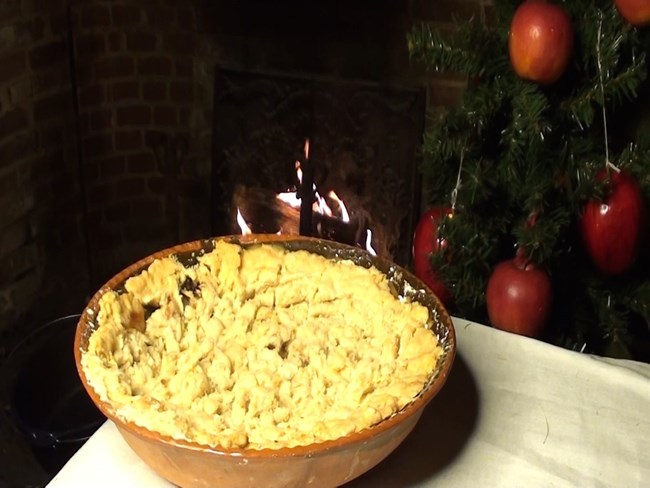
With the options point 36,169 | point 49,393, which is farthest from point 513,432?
point 36,169

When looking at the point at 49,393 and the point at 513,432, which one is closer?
the point at 513,432

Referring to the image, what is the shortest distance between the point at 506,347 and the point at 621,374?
0.13 metres

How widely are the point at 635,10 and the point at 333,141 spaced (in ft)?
2.69

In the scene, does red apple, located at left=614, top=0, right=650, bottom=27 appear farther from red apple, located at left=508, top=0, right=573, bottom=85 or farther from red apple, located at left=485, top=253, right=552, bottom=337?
red apple, located at left=485, top=253, right=552, bottom=337

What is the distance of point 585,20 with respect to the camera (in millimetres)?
935

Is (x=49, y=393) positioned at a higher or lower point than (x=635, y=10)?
lower

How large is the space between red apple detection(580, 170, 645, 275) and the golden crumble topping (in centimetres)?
28

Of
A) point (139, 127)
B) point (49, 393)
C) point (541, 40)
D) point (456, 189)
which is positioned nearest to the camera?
point (541, 40)

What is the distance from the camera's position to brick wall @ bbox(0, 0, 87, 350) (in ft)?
4.76

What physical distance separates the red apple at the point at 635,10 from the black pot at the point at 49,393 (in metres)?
0.98

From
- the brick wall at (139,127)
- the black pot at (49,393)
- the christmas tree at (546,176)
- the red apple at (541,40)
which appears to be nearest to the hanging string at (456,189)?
the christmas tree at (546,176)

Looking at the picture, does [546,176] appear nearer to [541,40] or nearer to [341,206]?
[541,40]

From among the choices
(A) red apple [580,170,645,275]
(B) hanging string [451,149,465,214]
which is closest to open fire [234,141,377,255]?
(B) hanging string [451,149,465,214]

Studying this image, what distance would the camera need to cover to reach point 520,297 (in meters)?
0.97
